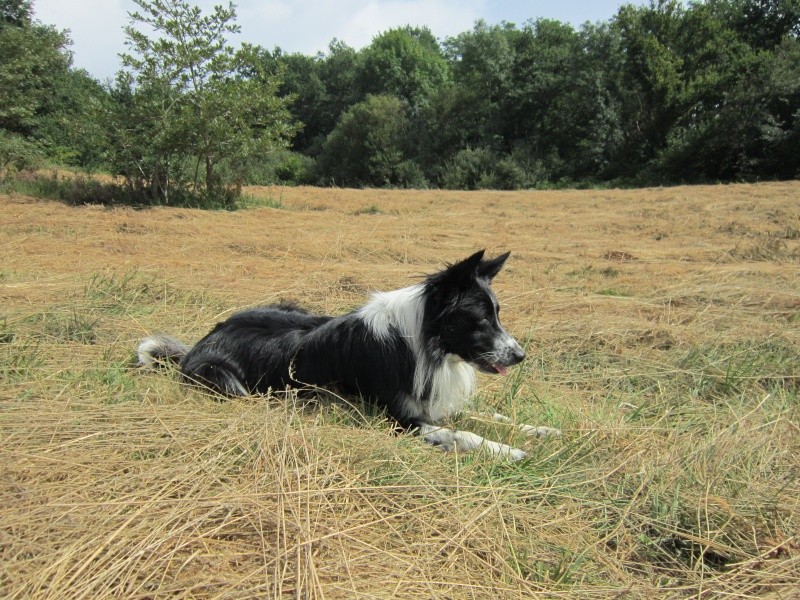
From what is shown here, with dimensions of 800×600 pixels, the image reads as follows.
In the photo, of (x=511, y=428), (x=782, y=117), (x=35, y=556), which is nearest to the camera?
(x=35, y=556)

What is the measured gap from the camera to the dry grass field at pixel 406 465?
2.03 meters

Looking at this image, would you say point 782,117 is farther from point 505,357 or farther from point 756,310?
point 505,357

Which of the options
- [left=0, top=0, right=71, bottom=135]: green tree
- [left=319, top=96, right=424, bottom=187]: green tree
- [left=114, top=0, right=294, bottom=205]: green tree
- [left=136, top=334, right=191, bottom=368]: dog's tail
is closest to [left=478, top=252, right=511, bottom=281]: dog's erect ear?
[left=136, top=334, right=191, bottom=368]: dog's tail

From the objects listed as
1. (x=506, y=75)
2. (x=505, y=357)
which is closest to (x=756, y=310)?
(x=505, y=357)

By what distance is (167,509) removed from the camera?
2.15 m

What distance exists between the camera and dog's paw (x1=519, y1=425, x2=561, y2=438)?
3.42 m

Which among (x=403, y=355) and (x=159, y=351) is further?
(x=159, y=351)

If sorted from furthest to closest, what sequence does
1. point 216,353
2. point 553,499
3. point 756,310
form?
point 756,310 → point 216,353 → point 553,499

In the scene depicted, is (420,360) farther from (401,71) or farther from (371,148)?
(401,71)

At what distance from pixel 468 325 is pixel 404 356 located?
451 millimetres

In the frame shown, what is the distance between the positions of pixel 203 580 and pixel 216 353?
2234 millimetres

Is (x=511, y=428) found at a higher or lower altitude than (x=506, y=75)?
lower

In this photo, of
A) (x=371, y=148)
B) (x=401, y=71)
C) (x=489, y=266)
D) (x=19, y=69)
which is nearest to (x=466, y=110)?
(x=371, y=148)

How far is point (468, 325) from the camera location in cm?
376
